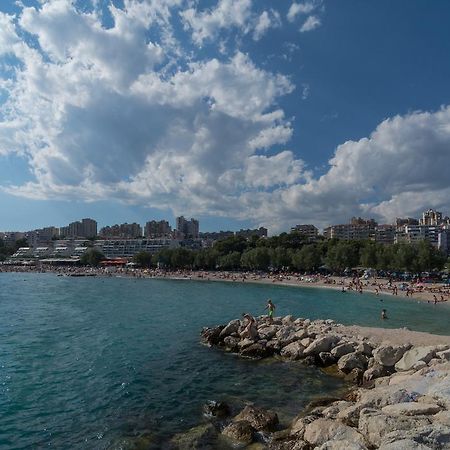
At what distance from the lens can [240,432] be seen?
1236cm

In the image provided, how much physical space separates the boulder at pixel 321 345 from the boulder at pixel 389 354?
8.86 feet

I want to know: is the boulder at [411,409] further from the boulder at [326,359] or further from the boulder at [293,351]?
the boulder at [293,351]

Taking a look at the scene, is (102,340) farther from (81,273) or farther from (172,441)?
(81,273)

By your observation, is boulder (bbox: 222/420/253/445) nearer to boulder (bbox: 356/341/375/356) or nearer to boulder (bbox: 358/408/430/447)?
boulder (bbox: 358/408/430/447)

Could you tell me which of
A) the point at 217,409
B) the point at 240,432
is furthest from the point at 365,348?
the point at 240,432

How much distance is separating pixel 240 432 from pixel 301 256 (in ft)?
333

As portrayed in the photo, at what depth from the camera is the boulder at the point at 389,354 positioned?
60.4 feet

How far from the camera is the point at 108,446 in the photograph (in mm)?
12000

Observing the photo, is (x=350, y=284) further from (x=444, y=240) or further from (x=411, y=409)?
(x=444, y=240)

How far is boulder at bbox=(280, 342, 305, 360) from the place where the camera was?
21.5 metres

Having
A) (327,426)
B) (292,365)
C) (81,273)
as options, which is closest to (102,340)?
(292,365)

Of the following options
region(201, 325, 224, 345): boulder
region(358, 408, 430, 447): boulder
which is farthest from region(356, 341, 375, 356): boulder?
region(358, 408, 430, 447): boulder

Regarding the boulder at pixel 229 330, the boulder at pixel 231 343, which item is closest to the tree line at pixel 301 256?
the boulder at pixel 229 330

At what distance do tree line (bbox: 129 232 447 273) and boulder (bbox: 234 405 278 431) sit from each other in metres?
78.4
